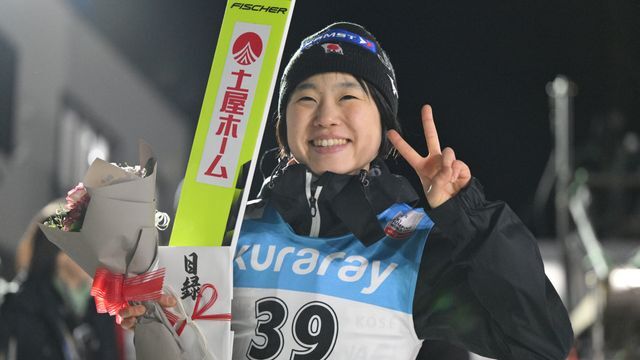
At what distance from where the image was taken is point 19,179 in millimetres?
10883

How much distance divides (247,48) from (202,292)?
57cm

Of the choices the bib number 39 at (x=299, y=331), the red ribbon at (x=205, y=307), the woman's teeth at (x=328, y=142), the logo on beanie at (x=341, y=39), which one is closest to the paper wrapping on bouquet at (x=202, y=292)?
the red ribbon at (x=205, y=307)

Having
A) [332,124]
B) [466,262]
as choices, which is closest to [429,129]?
[332,124]

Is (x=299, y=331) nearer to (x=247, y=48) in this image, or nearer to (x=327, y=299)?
(x=327, y=299)

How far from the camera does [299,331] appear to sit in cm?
240

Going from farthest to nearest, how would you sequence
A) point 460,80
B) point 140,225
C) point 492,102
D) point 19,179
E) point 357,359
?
point 492,102 < point 460,80 < point 19,179 < point 357,359 < point 140,225

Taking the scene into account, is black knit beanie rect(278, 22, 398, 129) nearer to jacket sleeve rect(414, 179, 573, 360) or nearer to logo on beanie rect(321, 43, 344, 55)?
logo on beanie rect(321, 43, 344, 55)

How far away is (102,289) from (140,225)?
160 millimetres

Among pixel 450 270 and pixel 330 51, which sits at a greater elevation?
pixel 330 51

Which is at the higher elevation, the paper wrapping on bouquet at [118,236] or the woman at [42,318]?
the paper wrapping on bouquet at [118,236]

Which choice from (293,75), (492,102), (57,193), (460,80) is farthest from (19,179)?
(492,102)

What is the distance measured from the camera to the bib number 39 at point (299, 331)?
7.81 feet

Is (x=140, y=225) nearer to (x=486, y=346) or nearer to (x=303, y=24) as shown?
(x=486, y=346)

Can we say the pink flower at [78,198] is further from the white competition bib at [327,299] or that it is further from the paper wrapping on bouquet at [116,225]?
the white competition bib at [327,299]
